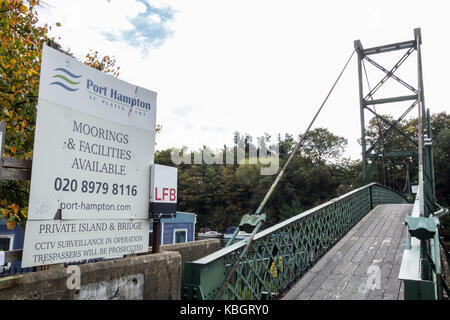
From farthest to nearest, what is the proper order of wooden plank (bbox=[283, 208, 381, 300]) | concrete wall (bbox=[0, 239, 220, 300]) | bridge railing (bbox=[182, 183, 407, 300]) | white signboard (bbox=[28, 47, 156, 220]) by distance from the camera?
wooden plank (bbox=[283, 208, 381, 300]) → bridge railing (bbox=[182, 183, 407, 300]) → white signboard (bbox=[28, 47, 156, 220]) → concrete wall (bbox=[0, 239, 220, 300])

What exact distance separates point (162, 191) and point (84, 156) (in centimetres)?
113

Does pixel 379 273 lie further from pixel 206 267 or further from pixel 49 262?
pixel 49 262

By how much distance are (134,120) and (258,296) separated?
2679mm

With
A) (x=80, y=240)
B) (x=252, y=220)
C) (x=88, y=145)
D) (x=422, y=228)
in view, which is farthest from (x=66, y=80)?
(x=422, y=228)

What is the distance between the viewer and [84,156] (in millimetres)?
3340

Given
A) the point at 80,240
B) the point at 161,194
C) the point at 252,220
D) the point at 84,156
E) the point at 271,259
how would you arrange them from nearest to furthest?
the point at 80,240, the point at 84,156, the point at 252,220, the point at 161,194, the point at 271,259

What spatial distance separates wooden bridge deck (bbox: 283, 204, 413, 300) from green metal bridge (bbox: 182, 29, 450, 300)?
12 mm

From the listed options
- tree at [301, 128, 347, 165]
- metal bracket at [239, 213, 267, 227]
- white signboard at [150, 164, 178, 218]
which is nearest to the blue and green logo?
white signboard at [150, 164, 178, 218]

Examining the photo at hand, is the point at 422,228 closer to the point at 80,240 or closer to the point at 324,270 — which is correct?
the point at 324,270

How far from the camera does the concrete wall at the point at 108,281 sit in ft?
9.03

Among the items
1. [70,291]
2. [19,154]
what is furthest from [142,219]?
[19,154]

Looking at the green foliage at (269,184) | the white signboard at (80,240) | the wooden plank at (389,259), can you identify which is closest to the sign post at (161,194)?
the white signboard at (80,240)

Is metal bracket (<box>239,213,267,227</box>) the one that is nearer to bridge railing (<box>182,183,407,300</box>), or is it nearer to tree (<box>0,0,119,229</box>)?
bridge railing (<box>182,183,407,300</box>)

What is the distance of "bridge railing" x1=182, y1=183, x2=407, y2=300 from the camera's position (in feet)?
10.4
